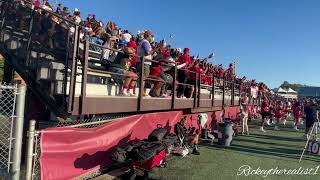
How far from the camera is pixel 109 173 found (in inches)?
368

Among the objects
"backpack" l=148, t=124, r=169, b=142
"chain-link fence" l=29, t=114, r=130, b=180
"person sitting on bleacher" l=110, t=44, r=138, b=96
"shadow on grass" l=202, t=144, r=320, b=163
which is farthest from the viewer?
"shadow on grass" l=202, t=144, r=320, b=163

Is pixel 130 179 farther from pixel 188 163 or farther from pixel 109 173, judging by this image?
pixel 188 163

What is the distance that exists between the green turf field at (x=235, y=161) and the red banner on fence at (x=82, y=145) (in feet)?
3.82

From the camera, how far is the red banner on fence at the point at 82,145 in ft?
23.6

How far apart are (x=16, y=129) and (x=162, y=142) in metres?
4.73

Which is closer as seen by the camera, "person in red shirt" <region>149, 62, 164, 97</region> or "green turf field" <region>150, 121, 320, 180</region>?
"green turf field" <region>150, 121, 320, 180</region>

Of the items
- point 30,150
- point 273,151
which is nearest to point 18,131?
point 30,150

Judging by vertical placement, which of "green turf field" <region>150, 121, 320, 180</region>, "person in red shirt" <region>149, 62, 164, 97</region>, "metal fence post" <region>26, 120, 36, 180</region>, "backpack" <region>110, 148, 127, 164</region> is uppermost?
"person in red shirt" <region>149, 62, 164, 97</region>

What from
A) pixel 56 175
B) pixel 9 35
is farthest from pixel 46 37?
pixel 56 175

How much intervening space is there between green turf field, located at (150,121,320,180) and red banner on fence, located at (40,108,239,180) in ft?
3.82

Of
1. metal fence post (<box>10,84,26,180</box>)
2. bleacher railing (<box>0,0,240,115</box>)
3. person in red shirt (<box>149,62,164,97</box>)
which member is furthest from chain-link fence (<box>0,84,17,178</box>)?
person in red shirt (<box>149,62,164,97</box>)

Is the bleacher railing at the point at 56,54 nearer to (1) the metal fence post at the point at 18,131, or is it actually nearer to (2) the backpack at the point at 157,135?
(2) the backpack at the point at 157,135

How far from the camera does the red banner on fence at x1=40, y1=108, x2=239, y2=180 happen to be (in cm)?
719

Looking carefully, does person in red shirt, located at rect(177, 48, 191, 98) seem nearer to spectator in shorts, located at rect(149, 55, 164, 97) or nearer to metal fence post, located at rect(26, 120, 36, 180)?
spectator in shorts, located at rect(149, 55, 164, 97)
